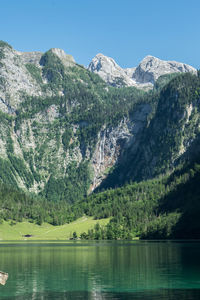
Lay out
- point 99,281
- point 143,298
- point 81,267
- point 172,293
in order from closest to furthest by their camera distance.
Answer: point 143,298 < point 172,293 < point 99,281 < point 81,267

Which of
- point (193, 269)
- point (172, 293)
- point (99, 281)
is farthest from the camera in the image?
point (193, 269)

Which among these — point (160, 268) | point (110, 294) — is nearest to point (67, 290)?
point (110, 294)

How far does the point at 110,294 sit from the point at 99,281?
56.3 ft

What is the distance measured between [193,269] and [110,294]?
3950cm

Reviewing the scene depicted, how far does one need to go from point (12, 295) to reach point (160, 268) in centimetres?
4933

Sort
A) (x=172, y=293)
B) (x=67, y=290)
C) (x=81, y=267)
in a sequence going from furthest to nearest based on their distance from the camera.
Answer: (x=81, y=267)
(x=67, y=290)
(x=172, y=293)

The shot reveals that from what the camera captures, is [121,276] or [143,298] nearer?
[143,298]

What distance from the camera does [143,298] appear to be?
7281cm

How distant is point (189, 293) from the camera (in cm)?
7719

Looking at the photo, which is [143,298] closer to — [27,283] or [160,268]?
[27,283]

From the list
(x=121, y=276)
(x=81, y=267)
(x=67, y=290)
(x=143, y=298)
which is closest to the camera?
(x=143, y=298)

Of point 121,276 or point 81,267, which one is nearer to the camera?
point 121,276

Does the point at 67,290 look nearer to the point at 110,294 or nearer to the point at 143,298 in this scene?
the point at 110,294

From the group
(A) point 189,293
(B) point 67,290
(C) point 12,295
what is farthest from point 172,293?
(C) point 12,295
